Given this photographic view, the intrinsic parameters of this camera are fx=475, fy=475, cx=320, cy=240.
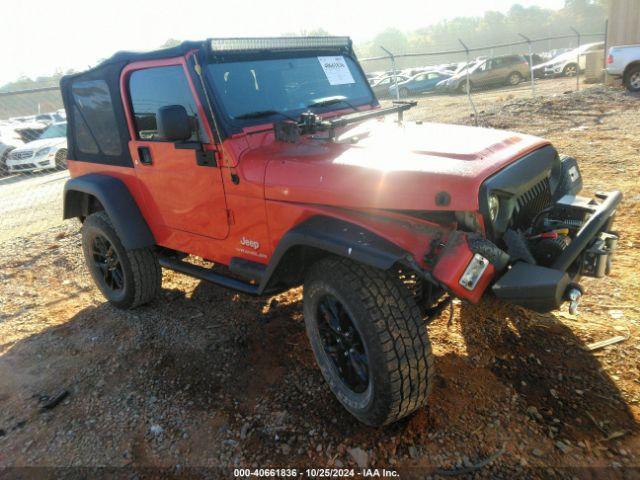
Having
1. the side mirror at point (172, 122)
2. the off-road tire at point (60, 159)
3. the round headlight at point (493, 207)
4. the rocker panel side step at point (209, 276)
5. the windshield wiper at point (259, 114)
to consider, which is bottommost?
the off-road tire at point (60, 159)

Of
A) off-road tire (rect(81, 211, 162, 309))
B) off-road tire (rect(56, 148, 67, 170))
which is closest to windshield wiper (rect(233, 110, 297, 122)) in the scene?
off-road tire (rect(81, 211, 162, 309))

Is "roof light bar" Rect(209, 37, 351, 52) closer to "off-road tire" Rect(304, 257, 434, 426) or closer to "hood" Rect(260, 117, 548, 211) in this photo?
"hood" Rect(260, 117, 548, 211)

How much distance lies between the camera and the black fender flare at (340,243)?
2221 millimetres

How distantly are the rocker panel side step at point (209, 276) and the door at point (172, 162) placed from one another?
0.30 meters

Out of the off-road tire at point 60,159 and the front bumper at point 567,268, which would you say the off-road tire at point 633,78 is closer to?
the front bumper at point 567,268

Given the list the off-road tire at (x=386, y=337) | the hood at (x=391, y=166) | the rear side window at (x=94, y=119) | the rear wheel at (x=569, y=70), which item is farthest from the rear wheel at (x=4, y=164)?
the rear wheel at (x=569, y=70)

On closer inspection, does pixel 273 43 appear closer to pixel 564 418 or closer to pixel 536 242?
pixel 536 242

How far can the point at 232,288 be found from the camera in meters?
3.24

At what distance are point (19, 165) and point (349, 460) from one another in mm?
13500

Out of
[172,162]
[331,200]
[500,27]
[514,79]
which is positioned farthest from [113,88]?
[500,27]

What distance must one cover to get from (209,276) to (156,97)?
4.38ft

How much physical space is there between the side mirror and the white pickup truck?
45.7 feet

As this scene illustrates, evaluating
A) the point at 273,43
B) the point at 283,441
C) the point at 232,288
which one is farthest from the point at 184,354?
the point at 273,43

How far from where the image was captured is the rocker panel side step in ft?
10.4
